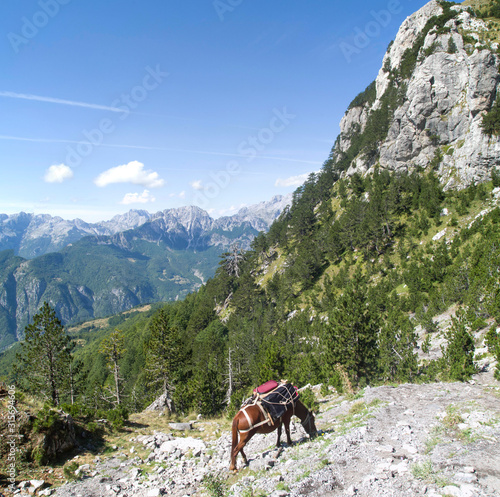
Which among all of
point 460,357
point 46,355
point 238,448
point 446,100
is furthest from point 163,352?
point 446,100

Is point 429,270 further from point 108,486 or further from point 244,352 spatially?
point 108,486

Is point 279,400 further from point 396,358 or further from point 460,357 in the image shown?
point 396,358

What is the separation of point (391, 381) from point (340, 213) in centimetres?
7725

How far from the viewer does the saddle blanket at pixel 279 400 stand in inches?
392

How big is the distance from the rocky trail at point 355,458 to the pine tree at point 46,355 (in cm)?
1699

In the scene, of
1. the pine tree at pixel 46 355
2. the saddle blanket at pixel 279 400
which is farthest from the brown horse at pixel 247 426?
the pine tree at pixel 46 355

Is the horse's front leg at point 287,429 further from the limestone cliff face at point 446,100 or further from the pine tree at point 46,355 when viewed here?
the limestone cliff face at point 446,100

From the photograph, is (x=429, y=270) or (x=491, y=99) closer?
(x=429, y=270)

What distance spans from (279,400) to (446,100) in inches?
3467

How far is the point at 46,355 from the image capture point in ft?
86.5

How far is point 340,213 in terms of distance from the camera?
9281cm

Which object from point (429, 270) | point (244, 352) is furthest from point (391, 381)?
point (244, 352)

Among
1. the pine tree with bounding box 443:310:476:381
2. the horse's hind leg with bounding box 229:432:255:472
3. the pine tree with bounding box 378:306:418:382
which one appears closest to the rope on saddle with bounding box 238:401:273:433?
the horse's hind leg with bounding box 229:432:255:472

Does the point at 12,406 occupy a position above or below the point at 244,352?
above
